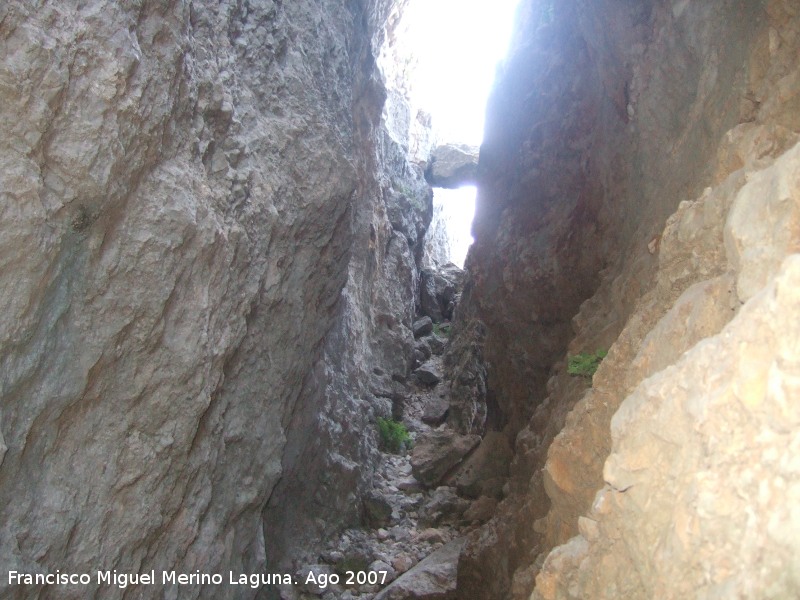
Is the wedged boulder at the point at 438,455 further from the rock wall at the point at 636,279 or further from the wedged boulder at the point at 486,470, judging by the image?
the rock wall at the point at 636,279

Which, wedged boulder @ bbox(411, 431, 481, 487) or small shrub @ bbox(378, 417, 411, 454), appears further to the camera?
small shrub @ bbox(378, 417, 411, 454)

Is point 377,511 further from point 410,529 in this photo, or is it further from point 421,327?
point 421,327

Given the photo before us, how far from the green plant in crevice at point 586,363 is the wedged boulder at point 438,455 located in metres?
5.31

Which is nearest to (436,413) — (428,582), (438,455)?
(438,455)

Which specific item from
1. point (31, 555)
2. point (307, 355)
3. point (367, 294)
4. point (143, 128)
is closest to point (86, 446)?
point (31, 555)

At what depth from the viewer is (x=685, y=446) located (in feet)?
5.93

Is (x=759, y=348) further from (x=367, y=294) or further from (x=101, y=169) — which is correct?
(x=367, y=294)

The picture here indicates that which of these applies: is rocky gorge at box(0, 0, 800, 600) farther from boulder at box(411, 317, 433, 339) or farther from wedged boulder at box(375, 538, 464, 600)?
boulder at box(411, 317, 433, 339)

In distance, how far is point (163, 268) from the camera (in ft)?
12.8

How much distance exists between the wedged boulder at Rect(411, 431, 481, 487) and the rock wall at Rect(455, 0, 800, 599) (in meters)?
0.72

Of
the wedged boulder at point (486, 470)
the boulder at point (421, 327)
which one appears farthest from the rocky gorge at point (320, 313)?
the boulder at point (421, 327)

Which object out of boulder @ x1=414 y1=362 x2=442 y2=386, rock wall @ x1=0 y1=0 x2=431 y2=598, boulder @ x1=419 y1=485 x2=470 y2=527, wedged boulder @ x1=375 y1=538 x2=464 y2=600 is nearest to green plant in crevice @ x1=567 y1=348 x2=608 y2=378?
rock wall @ x1=0 y1=0 x2=431 y2=598

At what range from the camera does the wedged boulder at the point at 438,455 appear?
9.80 metres

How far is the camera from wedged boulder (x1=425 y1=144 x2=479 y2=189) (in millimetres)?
19859
